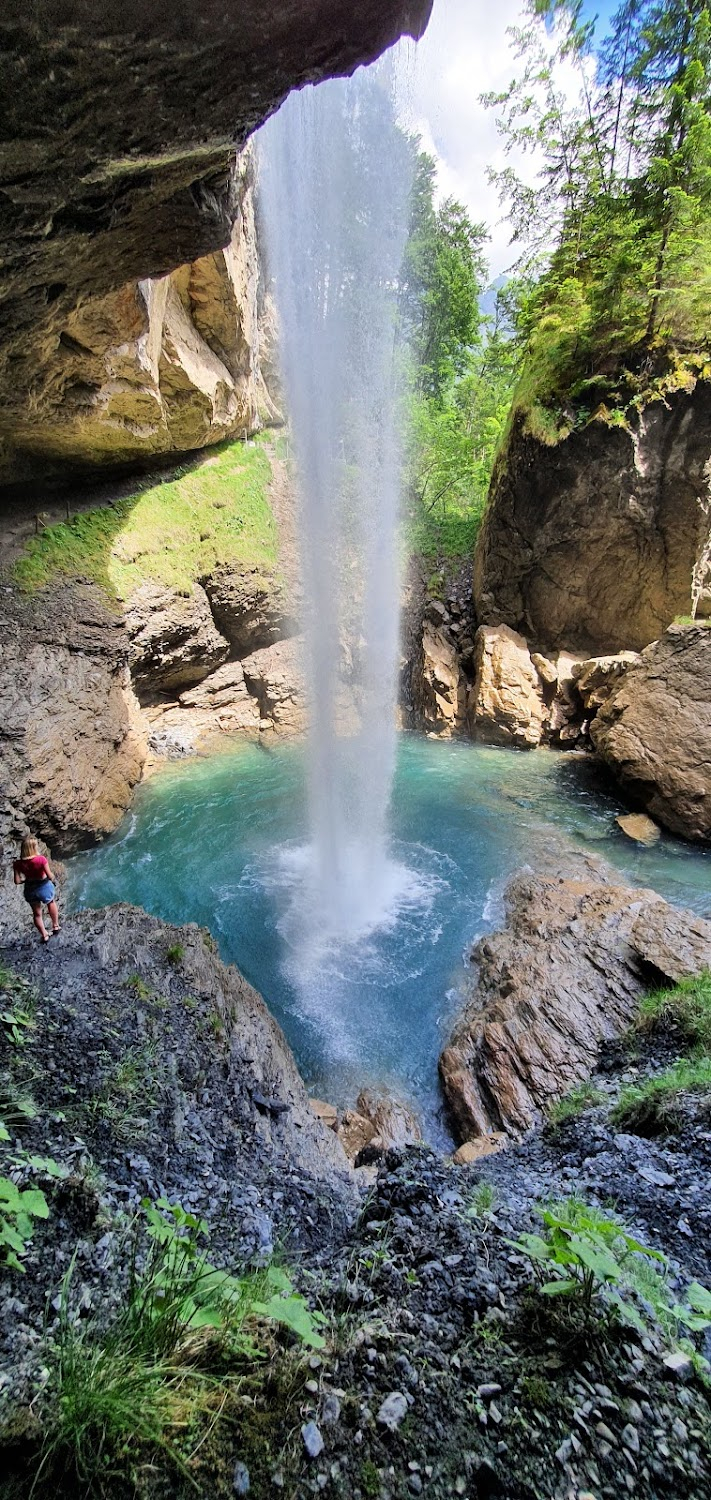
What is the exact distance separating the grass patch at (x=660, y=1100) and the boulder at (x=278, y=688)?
12630 millimetres

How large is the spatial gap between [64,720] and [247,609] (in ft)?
22.7

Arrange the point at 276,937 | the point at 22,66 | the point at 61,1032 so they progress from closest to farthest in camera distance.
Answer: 1. the point at 22,66
2. the point at 61,1032
3. the point at 276,937

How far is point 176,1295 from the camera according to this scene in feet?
5.85

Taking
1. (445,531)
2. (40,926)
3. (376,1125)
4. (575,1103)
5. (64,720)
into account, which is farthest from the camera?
(445,531)

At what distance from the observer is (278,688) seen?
633 inches

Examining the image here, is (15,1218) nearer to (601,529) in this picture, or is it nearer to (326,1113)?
(326,1113)

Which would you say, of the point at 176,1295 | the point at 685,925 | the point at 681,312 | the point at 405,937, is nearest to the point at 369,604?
the point at 681,312

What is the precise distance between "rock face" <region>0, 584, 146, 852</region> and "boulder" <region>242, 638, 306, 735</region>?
4.29 metres

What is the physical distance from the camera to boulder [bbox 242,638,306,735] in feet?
52.6

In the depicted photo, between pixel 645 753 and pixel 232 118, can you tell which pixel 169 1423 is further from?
pixel 645 753

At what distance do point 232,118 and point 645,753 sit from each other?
35.7 ft

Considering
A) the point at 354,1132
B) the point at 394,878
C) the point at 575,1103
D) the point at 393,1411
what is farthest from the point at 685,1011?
the point at 394,878

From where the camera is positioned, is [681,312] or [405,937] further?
[681,312]

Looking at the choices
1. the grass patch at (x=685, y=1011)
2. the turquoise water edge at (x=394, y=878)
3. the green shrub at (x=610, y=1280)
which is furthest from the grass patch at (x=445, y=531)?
the green shrub at (x=610, y=1280)
